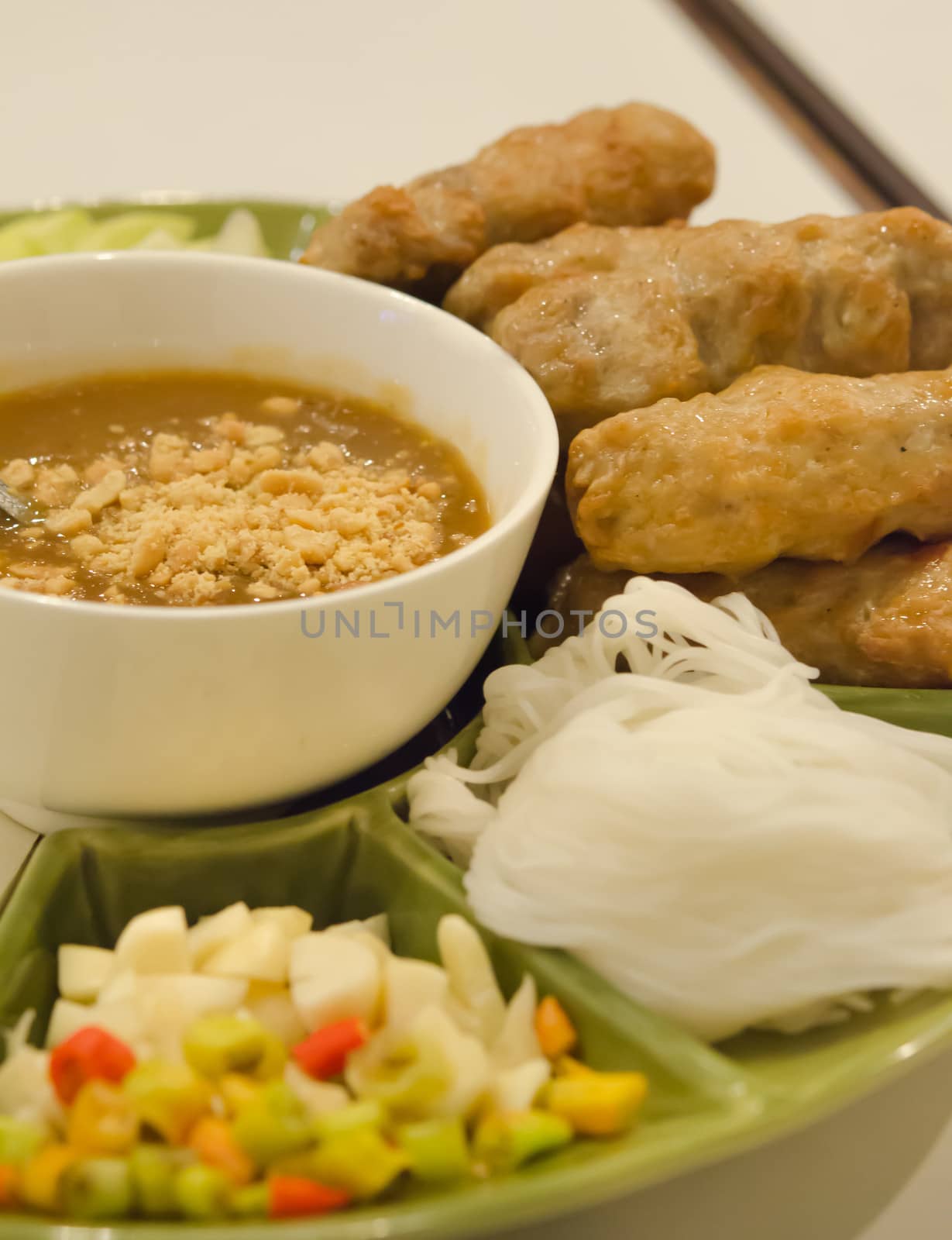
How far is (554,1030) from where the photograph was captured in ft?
6.33

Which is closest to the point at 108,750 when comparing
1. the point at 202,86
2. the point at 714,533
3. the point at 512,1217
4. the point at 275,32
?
the point at 512,1217

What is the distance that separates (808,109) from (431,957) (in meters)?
5.23

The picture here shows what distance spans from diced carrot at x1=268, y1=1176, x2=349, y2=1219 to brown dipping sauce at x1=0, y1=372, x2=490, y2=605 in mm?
1051

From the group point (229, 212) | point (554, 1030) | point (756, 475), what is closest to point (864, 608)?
point (756, 475)

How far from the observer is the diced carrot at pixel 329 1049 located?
5.92 feet

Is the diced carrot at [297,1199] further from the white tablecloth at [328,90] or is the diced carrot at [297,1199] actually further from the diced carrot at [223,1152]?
the white tablecloth at [328,90]

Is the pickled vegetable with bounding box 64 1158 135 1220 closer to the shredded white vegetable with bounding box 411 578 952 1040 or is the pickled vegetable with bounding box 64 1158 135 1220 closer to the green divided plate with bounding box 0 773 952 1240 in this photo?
the green divided plate with bounding box 0 773 952 1240

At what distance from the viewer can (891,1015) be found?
2.00 metres

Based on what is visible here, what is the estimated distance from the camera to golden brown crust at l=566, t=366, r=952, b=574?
8.06 ft

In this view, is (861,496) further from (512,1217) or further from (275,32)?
(275,32)

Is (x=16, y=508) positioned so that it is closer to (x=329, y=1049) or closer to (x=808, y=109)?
(x=329, y=1049)

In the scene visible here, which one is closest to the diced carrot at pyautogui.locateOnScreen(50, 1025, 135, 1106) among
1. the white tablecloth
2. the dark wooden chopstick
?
the white tablecloth

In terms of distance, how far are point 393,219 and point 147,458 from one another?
86cm

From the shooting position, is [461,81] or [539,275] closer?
[539,275]
